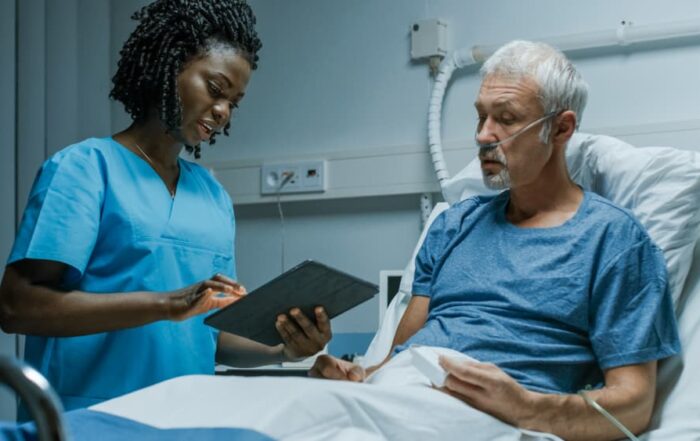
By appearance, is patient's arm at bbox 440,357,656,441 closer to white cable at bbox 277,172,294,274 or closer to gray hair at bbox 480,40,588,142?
gray hair at bbox 480,40,588,142

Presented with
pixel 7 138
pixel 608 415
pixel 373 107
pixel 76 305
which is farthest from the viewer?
pixel 7 138

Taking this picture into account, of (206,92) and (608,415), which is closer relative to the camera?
(608,415)

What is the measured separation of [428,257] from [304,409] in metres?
0.77

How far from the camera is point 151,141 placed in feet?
6.36

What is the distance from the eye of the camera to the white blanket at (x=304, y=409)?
125 centimetres

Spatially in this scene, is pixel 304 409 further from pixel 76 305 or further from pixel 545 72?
pixel 545 72

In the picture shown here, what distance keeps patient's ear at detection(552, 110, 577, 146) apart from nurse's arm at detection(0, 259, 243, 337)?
27.1 inches

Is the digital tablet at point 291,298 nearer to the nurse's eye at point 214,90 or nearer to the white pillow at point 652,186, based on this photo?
the white pillow at point 652,186

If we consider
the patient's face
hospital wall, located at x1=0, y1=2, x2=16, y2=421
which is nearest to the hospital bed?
the patient's face

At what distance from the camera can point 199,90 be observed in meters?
1.89

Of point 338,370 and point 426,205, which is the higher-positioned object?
point 426,205

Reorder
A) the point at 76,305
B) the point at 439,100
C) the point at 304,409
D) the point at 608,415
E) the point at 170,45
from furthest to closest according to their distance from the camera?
the point at 439,100, the point at 170,45, the point at 76,305, the point at 608,415, the point at 304,409

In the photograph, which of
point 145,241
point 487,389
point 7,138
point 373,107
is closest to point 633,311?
point 487,389

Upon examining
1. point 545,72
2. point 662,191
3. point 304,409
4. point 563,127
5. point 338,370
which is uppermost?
point 545,72
